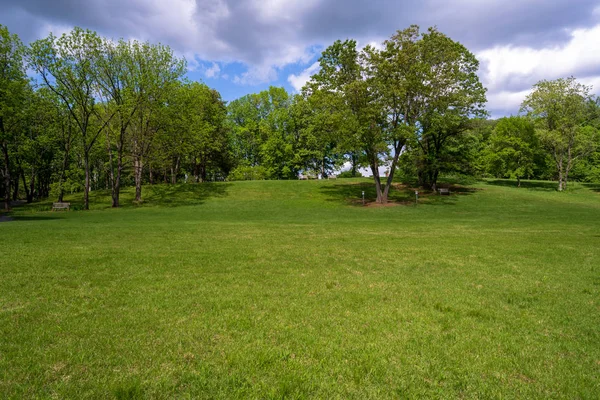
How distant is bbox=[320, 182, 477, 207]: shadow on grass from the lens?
1430 inches

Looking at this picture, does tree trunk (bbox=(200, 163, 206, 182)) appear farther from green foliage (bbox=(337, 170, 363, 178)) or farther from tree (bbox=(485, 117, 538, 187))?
tree (bbox=(485, 117, 538, 187))

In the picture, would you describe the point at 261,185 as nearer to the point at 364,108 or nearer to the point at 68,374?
the point at 364,108

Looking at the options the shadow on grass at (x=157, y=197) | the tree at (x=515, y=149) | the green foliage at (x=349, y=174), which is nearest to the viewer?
the shadow on grass at (x=157, y=197)

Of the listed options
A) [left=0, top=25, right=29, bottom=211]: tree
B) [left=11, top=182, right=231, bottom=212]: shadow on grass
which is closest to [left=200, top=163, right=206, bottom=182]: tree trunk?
[left=11, top=182, right=231, bottom=212]: shadow on grass

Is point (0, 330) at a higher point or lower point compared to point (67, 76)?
lower

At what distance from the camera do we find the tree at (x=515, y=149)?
44750 millimetres

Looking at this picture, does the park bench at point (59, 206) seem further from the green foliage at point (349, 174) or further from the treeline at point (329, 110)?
the green foliage at point (349, 174)

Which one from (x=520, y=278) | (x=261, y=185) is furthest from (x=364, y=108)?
(x=520, y=278)

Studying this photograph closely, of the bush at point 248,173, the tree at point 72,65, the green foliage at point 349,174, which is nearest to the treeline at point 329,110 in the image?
the tree at point 72,65

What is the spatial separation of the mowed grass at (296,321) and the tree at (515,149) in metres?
38.7

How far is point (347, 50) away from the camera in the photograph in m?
33.8

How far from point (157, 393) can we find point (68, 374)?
1.22m

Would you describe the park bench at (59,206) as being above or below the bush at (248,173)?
below

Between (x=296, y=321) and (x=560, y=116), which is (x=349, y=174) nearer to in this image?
(x=560, y=116)
